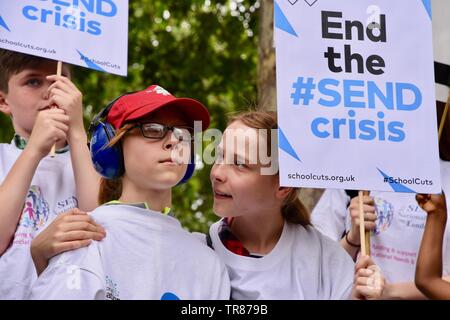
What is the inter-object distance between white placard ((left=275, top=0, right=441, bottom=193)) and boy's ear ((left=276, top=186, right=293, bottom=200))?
0.66ft

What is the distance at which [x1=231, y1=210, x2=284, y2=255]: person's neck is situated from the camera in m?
2.97

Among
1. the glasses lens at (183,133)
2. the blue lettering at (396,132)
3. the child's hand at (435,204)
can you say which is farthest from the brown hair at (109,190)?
the child's hand at (435,204)

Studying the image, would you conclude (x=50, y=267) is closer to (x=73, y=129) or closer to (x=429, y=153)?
(x=73, y=129)

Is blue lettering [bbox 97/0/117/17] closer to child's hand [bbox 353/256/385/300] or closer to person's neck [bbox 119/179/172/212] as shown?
person's neck [bbox 119/179/172/212]

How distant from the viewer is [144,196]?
110 inches

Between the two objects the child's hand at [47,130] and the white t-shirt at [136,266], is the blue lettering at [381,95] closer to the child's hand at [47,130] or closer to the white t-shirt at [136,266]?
the white t-shirt at [136,266]

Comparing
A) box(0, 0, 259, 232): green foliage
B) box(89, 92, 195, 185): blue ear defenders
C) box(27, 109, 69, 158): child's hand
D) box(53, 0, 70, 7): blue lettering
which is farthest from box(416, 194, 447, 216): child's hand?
box(0, 0, 259, 232): green foliage

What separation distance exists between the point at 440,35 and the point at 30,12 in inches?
72.7

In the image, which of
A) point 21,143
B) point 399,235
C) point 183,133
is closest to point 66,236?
point 183,133

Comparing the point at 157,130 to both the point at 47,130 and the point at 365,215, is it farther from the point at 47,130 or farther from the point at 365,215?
the point at 365,215

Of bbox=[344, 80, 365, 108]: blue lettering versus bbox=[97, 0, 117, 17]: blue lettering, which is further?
bbox=[97, 0, 117, 17]: blue lettering

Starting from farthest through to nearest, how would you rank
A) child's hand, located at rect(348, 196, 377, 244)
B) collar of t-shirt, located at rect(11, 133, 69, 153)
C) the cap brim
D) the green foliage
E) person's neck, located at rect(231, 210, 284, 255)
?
the green foliage, collar of t-shirt, located at rect(11, 133, 69, 153), child's hand, located at rect(348, 196, 377, 244), person's neck, located at rect(231, 210, 284, 255), the cap brim

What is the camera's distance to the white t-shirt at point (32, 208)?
115 inches

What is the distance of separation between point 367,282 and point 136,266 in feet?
2.62
